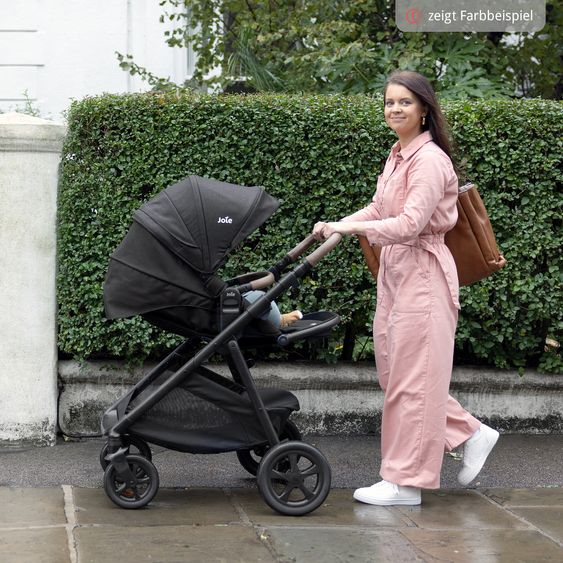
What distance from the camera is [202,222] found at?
467 centimetres

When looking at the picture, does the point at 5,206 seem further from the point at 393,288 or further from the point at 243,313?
the point at 393,288

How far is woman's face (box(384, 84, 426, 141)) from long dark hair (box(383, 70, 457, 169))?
0.02 metres

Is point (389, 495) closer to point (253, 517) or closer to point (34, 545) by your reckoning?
point (253, 517)

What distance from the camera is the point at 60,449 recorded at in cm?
606

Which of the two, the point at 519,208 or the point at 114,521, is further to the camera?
the point at 519,208

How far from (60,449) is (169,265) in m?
1.87

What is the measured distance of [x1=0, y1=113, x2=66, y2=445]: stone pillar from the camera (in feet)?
19.5

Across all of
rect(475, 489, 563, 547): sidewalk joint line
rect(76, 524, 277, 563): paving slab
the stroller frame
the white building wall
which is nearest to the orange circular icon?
the white building wall

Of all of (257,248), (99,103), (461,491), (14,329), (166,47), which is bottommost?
(461,491)

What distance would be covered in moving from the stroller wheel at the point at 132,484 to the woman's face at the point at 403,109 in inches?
74.7

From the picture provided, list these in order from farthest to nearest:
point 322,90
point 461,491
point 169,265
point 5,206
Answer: point 322,90, point 5,206, point 461,491, point 169,265

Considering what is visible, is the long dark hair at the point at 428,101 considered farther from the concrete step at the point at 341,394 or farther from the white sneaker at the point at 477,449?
the concrete step at the point at 341,394

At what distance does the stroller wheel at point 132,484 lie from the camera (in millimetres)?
4820

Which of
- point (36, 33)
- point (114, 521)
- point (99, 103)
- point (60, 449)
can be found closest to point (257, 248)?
point (99, 103)
